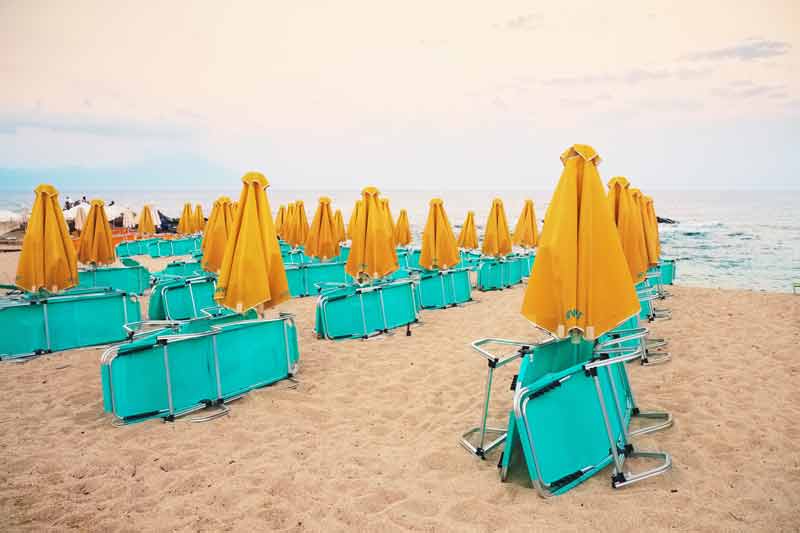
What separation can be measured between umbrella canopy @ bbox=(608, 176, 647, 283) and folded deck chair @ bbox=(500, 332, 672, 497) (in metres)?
3.00

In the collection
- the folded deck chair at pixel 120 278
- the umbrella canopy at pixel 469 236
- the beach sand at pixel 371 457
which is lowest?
the beach sand at pixel 371 457

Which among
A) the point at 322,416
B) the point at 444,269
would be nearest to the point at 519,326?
the point at 444,269

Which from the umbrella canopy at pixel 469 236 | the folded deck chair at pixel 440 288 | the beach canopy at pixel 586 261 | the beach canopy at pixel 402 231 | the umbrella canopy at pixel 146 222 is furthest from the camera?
the umbrella canopy at pixel 146 222

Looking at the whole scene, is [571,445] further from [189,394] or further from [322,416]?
[189,394]

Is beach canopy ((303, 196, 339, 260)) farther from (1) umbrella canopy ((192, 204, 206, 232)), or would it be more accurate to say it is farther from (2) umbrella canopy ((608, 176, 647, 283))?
(1) umbrella canopy ((192, 204, 206, 232))

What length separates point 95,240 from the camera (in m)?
11.4

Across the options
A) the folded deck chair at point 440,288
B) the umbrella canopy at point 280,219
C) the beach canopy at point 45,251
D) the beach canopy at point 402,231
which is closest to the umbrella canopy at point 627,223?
the folded deck chair at point 440,288

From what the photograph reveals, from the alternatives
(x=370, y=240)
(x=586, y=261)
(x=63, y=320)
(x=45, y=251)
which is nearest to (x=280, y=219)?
(x=370, y=240)

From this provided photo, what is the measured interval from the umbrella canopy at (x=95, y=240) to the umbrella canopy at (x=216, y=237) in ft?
13.0

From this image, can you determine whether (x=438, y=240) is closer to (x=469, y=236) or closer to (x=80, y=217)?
(x=469, y=236)

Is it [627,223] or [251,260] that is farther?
[627,223]

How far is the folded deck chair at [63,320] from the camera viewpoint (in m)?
7.25

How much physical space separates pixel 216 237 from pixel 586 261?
7602 mm

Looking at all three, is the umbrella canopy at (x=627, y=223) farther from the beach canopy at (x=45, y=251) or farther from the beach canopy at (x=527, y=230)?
the beach canopy at (x=527, y=230)
